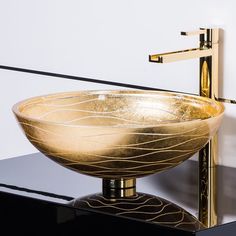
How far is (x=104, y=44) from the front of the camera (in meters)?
1.74

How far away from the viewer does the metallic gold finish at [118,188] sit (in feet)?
4.44

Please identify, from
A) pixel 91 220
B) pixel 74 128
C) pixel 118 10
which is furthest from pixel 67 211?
pixel 118 10

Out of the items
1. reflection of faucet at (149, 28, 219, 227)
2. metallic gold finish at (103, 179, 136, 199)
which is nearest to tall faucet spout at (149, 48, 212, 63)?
reflection of faucet at (149, 28, 219, 227)

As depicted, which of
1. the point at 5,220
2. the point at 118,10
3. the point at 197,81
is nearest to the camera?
the point at 5,220

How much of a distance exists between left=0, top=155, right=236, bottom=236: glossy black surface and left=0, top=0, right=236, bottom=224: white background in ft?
1.10

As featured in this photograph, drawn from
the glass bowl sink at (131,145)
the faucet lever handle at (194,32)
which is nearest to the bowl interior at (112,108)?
the glass bowl sink at (131,145)

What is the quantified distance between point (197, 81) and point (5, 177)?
41 cm

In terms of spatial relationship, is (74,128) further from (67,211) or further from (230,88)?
(230,88)

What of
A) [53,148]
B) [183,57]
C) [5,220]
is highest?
[183,57]

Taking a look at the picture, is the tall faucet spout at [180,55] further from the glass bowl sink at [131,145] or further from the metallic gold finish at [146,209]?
the metallic gold finish at [146,209]

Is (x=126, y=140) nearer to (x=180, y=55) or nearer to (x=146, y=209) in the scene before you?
(x=146, y=209)

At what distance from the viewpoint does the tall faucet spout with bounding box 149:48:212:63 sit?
1.35 meters

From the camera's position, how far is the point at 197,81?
61.4 inches

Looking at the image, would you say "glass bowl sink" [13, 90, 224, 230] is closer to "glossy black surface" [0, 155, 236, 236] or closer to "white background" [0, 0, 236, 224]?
"glossy black surface" [0, 155, 236, 236]
